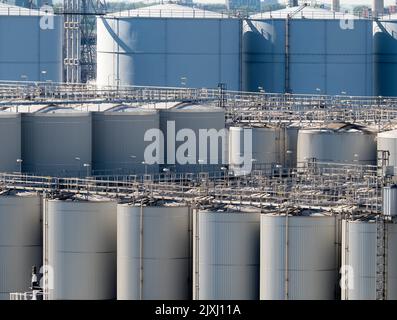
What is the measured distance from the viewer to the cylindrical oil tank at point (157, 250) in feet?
123

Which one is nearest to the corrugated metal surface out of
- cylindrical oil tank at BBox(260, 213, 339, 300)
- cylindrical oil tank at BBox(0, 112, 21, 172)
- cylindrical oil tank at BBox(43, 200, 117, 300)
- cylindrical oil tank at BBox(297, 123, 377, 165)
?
cylindrical oil tank at BBox(297, 123, 377, 165)

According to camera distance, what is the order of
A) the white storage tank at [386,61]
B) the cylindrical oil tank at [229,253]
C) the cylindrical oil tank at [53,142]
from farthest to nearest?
the white storage tank at [386,61], the cylindrical oil tank at [53,142], the cylindrical oil tank at [229,253]

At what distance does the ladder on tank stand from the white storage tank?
3545 cm

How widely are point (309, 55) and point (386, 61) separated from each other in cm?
338

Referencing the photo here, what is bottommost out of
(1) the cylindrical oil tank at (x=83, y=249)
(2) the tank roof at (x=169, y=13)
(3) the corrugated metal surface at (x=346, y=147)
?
(1) the cylindrical oil tank at (x=83, y=249)

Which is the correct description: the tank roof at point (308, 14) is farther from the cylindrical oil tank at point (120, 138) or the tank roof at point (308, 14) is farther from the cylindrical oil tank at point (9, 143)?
the cylindrical oil tank at point (9, 143)

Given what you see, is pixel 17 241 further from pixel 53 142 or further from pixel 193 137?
pixel 193 137

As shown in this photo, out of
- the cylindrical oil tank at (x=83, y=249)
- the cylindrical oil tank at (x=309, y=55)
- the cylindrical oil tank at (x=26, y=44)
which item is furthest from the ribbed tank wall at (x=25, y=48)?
the cylindrical oil tank at (x=83, y=249)

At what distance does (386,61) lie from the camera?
2736 inches

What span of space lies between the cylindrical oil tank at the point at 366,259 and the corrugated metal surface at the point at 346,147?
12762 mm

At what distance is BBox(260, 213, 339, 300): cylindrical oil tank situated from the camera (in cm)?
3516

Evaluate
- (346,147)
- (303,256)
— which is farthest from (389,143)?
(303,256)
